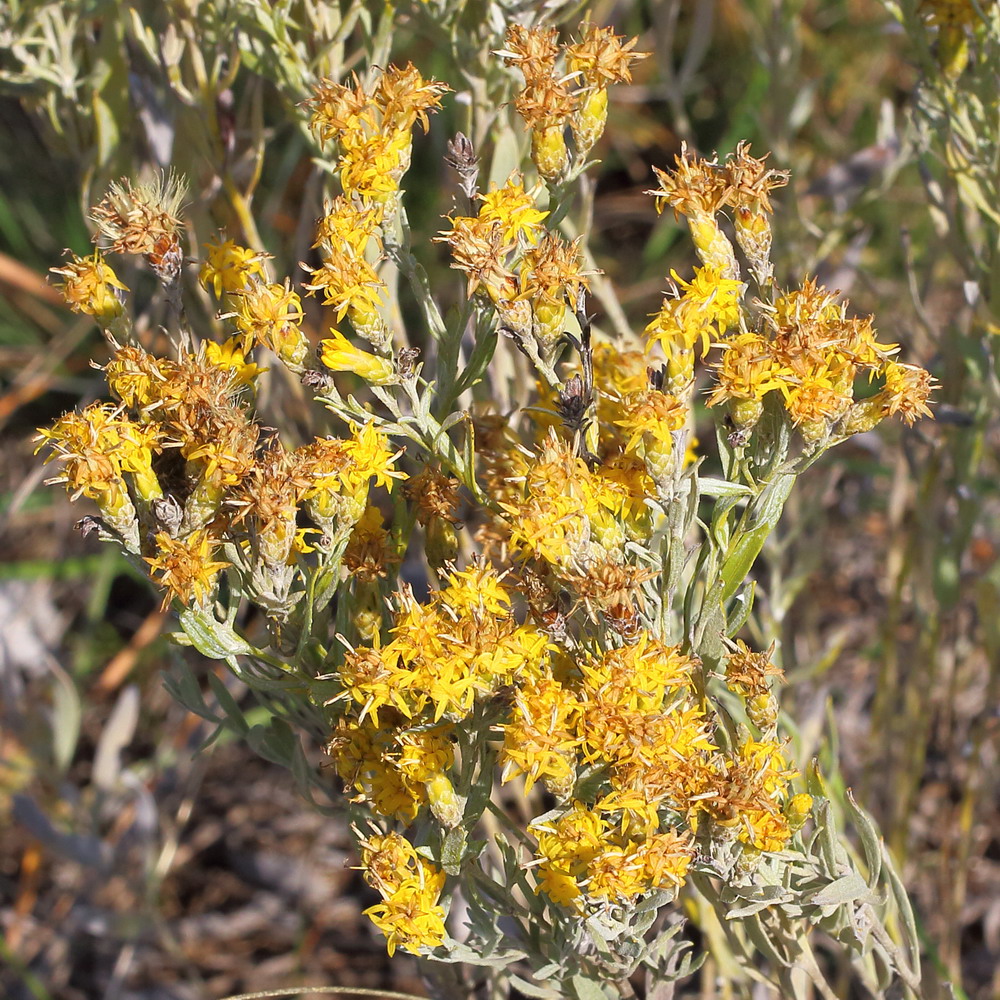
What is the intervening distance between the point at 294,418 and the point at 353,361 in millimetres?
829

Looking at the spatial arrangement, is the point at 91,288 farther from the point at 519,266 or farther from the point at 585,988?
the point at 585,988

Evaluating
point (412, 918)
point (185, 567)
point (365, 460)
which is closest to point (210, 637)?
point (185, 567)

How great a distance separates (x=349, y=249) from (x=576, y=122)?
0.29 metres

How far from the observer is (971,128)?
59.4 inches

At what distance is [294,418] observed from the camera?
1882 millimetres

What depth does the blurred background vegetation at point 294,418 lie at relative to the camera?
5.08ft

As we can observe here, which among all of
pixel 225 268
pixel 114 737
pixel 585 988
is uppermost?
pixel 225 268

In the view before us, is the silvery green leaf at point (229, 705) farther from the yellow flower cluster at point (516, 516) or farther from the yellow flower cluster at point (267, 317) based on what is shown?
the yellow flower cluster at point (267, 317)

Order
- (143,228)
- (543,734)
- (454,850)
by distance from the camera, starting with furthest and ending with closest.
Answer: (143,228)
(454,850)
(543,734)

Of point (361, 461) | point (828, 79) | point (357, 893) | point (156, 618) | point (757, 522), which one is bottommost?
point (357, 893)

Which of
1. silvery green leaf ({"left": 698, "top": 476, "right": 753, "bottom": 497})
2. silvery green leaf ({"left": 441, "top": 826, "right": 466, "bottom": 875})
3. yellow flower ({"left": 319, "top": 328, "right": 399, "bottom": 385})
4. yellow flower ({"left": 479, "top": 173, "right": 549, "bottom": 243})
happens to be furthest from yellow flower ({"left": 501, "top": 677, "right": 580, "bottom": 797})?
yellow flower ({"left": 479, "top": 173, "right": 549, "bottom": 243})

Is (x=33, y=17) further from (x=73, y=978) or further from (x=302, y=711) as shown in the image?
(x=73, y=978)

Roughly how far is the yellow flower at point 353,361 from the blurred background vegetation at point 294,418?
507 millimetres

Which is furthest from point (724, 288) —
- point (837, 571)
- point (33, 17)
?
point (837, 571)
